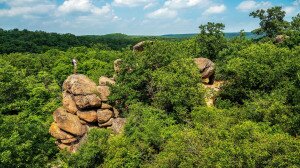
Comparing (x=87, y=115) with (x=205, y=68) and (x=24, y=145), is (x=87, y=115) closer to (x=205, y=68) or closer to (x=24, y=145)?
(x=24, y=145)

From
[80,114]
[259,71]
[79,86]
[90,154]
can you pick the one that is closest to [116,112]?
[80,114]

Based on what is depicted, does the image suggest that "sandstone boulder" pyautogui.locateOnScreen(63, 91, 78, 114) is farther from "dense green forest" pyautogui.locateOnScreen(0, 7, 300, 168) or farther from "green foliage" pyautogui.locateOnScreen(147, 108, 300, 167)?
"green foliage" pyautogui.locateOnScreen(147, 108, 300, 167)

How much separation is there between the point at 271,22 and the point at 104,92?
155 feet

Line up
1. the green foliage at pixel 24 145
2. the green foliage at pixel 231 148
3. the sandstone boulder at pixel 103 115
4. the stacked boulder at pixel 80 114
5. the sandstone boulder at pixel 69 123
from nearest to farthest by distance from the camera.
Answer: the green foliage at pixel 231 148
the green foliage at pixel 24 145
the sandstone boulder at pixel 69 123
the stacked boulder at pixel 80 114
the sandstone boulder at pixel 103 115

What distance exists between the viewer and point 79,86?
46.8 meters

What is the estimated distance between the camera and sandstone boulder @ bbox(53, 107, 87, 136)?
44.4 meters

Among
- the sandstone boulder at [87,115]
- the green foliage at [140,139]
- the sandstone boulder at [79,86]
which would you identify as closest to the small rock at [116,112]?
the sandstone boulder at [87,115]

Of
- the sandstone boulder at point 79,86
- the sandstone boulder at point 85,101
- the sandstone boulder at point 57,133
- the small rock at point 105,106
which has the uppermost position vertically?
the sandstone boulder at point 79,86

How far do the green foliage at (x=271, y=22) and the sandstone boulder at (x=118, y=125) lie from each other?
158 ft

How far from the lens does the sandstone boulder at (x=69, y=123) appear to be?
1748 inches

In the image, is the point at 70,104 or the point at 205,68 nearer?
the point at 70,104

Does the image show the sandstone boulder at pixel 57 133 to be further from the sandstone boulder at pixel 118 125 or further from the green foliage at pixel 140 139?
the green foliage at pixel 140 139

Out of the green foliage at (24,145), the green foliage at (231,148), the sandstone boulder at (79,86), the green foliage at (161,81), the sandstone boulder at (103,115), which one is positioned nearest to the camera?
the green foliage at (231,148)

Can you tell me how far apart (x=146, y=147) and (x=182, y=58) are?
18.7 meters
